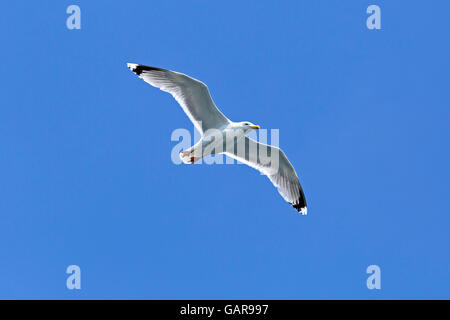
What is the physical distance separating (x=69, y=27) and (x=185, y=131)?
8.46ft

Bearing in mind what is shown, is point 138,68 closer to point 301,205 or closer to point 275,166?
point 275,166

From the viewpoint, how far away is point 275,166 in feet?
34.9

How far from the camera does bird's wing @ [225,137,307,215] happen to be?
406 inches

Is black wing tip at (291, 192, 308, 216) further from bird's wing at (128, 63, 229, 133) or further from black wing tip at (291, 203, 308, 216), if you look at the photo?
bird's wing at (128, 63, 229, 133)

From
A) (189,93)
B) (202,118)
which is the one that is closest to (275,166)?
(202,118)

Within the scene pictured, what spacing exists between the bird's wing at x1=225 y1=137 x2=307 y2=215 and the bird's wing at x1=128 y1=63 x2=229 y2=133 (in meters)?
Result: 0.78

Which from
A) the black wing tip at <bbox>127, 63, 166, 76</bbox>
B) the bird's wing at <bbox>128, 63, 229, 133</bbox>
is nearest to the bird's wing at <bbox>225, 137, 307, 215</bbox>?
the bird's wing at <bbox>128, 63, 229, 133</bbox>

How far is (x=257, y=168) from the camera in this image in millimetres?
10648

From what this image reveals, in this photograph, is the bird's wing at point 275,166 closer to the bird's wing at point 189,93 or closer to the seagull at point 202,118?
the seagull at point 202,118

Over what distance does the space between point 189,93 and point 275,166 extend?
2188 mm

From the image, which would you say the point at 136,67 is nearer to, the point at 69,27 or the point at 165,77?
the point at 165,77
